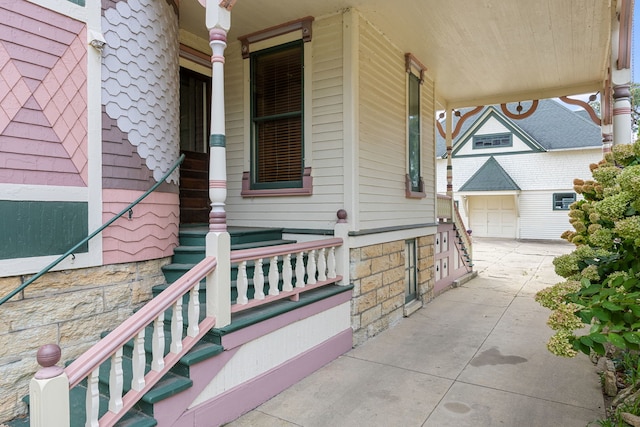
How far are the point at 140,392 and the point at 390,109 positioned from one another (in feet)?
13.9

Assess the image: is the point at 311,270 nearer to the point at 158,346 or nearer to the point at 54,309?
the point at 158,346

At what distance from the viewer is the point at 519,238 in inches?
667

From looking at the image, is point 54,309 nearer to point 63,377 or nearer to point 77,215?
point 77,215

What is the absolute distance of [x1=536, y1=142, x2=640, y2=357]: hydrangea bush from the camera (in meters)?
1.80

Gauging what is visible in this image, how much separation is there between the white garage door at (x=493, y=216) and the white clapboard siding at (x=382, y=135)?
514 inches

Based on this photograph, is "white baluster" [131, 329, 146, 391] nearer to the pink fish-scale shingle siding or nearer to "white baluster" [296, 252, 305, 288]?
the pink fish-scale shingle siding

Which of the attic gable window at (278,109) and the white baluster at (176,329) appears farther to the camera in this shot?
the attic gable window at (278,109)

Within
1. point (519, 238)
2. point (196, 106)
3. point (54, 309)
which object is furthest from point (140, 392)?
point (519, 238)

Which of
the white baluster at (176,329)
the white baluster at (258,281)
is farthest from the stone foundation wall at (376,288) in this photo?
the white baluster at (176,329)

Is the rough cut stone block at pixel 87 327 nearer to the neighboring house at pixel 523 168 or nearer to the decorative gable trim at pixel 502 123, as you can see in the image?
the neighboring house at pixel 523 168

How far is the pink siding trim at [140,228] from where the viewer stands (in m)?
2.97

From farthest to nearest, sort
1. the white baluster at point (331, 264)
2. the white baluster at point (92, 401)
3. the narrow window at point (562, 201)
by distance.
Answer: the narrow window at point (562, 201)
the white baluster at point (331, 264)
the white baluster at point (92, 401)

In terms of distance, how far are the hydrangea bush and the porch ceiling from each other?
2567 mm

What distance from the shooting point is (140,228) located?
10.5 ft
